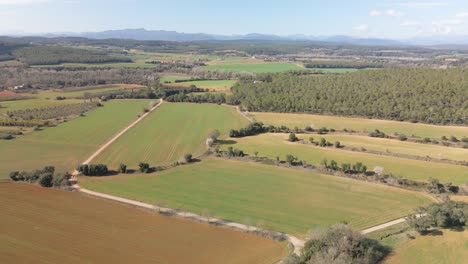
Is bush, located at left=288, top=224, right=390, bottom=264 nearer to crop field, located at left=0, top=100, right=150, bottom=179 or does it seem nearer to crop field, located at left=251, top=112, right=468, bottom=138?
crop field, located at left=0, top=100, right=150, bottom=179

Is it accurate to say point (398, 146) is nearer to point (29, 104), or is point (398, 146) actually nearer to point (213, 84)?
point (213, 84)

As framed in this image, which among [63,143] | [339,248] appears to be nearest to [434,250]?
[339,248]

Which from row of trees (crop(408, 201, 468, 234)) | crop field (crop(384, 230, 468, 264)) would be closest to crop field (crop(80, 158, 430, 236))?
row of trees (crop(408, 201, 468, 234))

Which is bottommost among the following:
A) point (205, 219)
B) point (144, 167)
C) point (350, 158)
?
point (205, 219)

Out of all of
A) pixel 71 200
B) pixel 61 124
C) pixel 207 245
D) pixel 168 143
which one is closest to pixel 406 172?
pixel 207 245

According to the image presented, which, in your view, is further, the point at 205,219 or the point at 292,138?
the point at 292,138
